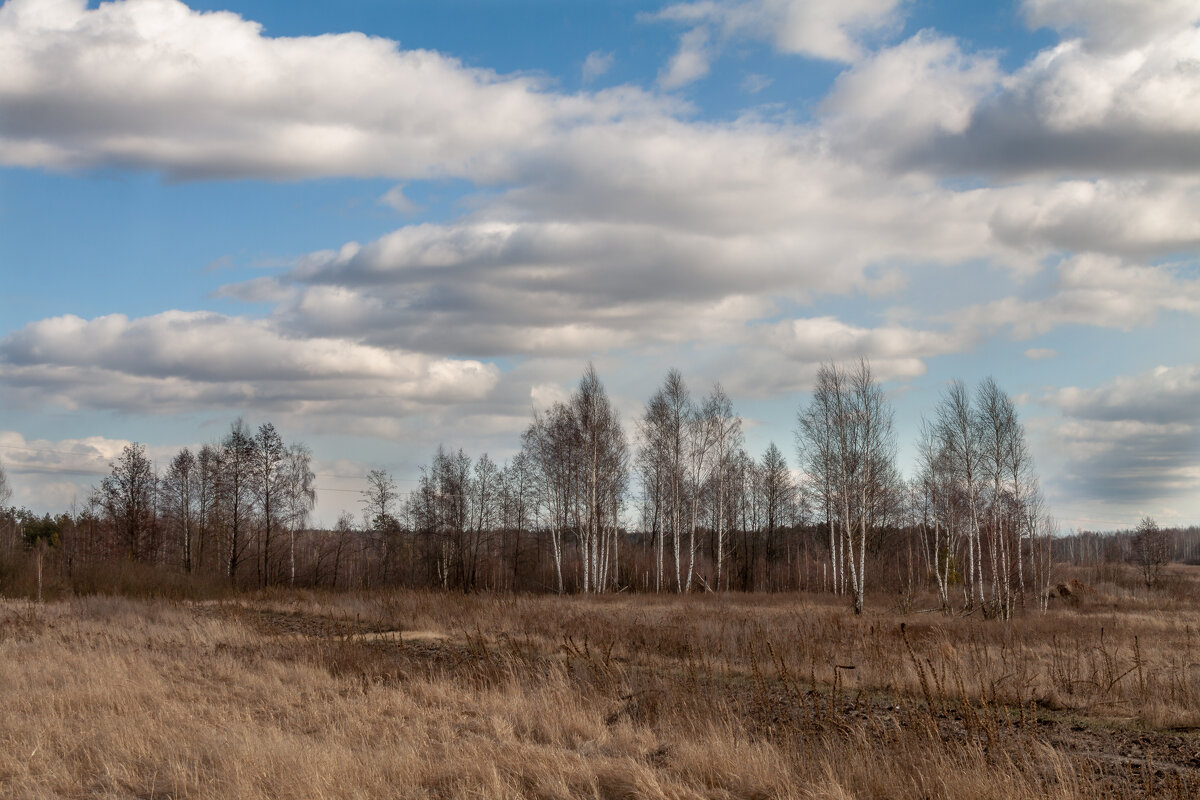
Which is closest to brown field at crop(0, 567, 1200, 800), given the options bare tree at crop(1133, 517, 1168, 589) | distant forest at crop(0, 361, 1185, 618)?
distant forest at crop(0, 361, 1185, 618)

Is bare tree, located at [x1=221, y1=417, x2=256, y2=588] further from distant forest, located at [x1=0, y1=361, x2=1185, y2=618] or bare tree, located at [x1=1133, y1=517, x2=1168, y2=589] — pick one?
bare tree, located at [x1=1133, y1=517, x2=1168, y2=589]

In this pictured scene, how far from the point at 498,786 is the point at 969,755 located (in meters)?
3.61

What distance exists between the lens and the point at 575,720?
29.2ft

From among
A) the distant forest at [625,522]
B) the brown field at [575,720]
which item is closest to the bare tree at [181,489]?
the distant forest at [625,522]

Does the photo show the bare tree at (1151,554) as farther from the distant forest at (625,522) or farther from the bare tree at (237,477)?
the bare tree at (237,477)

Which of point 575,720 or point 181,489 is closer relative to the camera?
point 575,720

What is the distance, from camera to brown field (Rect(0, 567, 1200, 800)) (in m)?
6.46

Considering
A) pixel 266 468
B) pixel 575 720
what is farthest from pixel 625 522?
pixel 575 720

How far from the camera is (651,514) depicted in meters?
58.1

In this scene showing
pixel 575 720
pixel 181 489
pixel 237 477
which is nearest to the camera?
pixel 575 720

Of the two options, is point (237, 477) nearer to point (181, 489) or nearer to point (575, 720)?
point (181, 489)

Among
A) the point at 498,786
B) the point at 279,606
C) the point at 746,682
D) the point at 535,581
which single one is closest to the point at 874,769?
the point at 498,786

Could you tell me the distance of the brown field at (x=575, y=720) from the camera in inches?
254

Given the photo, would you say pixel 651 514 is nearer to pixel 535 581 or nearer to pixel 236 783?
pixel 535 581
